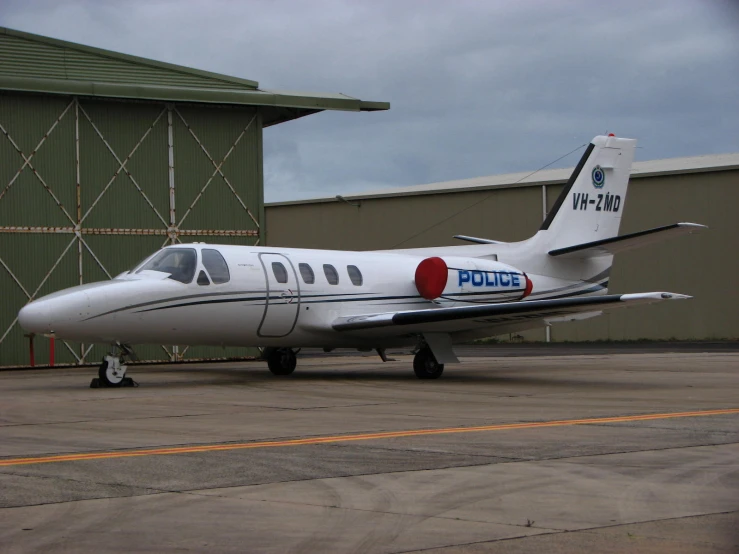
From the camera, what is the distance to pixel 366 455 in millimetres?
9906

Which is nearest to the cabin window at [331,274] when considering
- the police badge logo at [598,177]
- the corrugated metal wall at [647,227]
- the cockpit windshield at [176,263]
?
the cockpit windshield at [176,263]

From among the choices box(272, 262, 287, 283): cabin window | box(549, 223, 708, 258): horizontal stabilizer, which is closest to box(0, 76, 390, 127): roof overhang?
box(549, 223, 708, 258): horizontal stabilizer

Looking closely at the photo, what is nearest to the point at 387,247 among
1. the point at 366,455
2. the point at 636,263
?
the point at 636,263

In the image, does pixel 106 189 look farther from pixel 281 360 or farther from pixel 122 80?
pixel 281 360

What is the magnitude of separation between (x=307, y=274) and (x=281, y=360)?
263 cm

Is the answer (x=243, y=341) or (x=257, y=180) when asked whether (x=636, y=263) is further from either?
(x=243, y=341)

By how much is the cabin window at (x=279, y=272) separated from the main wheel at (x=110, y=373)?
3.73 metres

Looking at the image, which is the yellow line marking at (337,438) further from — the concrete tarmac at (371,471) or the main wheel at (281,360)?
the main wheel at (281,360)

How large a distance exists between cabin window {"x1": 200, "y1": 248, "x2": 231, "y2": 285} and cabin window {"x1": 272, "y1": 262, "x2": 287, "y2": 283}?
3.86ft

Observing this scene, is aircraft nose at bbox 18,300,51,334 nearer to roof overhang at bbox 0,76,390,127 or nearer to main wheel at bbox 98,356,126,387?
main wheel at bbox 98,356,126,387

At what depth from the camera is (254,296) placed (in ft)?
65.8

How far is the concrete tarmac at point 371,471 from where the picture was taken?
6.52m

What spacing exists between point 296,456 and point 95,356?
19585mm

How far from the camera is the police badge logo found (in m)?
25.8
